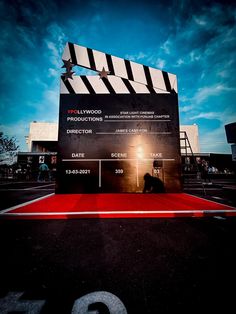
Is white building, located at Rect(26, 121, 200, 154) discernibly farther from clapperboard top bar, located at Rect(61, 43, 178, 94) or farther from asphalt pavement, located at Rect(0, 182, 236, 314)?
asphalt pavement, located at Rect(0, 182, 236, 314)

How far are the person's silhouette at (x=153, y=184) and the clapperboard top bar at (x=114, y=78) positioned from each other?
2.62 m

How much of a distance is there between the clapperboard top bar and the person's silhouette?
103 inches

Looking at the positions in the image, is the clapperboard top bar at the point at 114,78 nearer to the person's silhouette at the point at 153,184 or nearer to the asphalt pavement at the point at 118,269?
the person's silhouette at the point at 153,184

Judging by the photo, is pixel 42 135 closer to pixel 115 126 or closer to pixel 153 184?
pixel 115 126

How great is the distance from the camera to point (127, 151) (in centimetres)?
427

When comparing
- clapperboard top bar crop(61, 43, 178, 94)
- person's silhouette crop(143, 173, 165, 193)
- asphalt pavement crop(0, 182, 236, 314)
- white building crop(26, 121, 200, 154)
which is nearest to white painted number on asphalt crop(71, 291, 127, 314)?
asphalt pavement crop(0, 182, 236, 314)

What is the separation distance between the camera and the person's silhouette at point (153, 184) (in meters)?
4.18

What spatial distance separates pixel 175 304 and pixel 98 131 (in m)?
4.03

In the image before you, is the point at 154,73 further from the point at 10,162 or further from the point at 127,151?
the point at 10,162

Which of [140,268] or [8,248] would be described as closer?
[140,268]

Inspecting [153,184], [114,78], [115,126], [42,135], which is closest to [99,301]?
[153,184]

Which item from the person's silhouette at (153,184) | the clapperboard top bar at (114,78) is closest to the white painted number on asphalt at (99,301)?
the person's silhouette at (153,184)

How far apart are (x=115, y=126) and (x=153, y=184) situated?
2.04 metres

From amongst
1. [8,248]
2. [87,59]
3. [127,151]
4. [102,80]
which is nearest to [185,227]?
[8,248]
